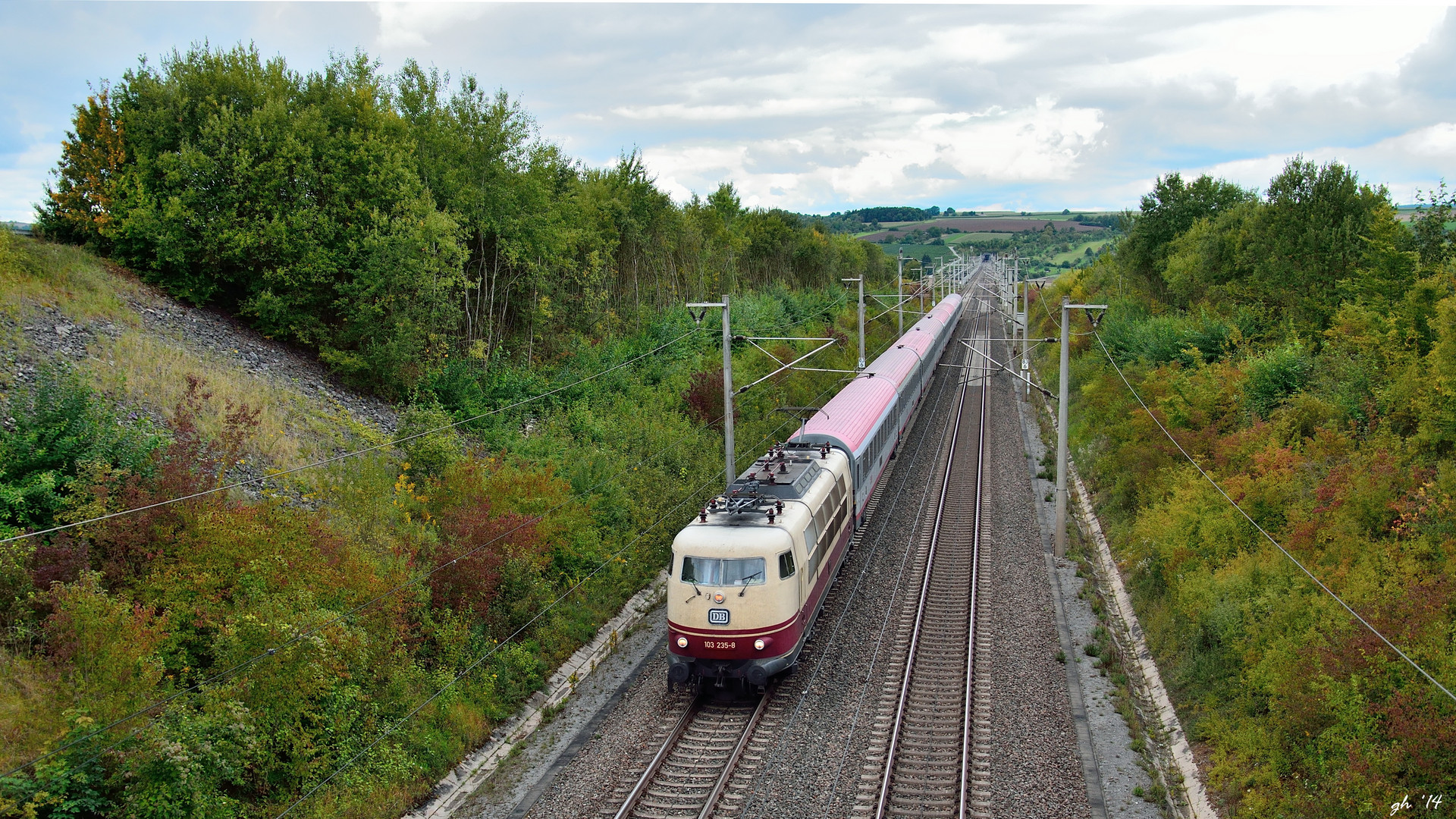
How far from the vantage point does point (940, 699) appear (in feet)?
49.3

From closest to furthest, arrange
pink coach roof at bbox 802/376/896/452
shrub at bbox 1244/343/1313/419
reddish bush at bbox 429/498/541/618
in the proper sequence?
reddish bush at bbox 429/498/541/618 < shrub at bbox 1244/343/1313/419 < pink coach roof at bbox 802/376/896/452

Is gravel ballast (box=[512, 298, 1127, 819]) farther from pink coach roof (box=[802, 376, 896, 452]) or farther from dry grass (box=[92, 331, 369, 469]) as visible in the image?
dry grass (box=[92, 331, 369, 469])

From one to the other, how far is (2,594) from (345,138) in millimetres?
17322

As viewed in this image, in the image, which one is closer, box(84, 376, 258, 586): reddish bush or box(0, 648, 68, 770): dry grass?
box(0, 648, 68, 770): dry grass

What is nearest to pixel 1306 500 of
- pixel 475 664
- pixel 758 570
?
pixel 758 570

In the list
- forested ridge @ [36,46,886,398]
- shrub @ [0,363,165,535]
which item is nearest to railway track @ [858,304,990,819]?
shrub @ [0,363,165,535]

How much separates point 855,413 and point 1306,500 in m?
11.4

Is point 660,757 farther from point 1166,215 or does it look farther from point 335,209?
point 1166,215

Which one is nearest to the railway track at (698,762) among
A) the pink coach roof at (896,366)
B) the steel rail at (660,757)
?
the steel rail at (660,757)

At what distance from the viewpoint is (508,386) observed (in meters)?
26.0

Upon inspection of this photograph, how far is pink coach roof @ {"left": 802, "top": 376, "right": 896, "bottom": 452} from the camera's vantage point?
21828mm

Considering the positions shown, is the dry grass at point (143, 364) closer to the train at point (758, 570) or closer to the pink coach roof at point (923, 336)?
the train at point (758, 570)

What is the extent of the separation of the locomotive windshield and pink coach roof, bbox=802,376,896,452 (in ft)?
24.6

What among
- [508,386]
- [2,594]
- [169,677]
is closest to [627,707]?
[169,677]
